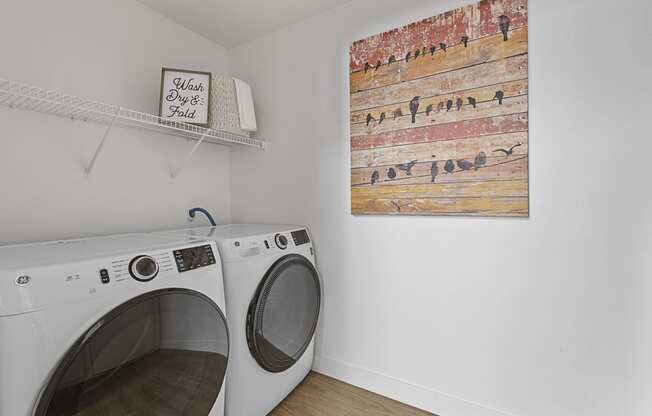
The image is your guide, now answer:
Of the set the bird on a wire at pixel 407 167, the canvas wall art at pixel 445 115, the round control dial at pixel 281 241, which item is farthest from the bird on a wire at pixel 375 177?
the round control dial at pixel 281 241

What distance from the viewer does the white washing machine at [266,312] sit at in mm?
1383

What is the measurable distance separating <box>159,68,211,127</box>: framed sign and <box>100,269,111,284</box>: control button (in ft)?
3.23

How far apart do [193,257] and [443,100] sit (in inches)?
50.6

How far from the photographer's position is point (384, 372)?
1.72 m

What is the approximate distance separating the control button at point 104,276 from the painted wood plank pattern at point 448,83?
4.47 feet

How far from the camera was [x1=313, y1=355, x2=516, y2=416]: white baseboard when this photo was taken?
1489 millimetres

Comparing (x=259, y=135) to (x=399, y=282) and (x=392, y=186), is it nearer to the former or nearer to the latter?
(x=392, y=186)

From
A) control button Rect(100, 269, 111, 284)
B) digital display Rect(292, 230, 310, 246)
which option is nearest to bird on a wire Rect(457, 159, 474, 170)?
digital display Rect(292, 230, 310, 246)

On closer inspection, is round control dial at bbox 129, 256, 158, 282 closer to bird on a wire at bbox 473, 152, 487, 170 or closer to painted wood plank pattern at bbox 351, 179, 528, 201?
painted wood plank pattern at bbox 351, 179, 528, 201

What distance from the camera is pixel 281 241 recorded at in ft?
5.43

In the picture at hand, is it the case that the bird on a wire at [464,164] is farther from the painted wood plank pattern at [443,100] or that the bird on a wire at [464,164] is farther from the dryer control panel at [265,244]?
the dryer control panel at [265,244]

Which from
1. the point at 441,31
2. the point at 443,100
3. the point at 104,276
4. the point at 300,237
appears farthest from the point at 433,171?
the point at 104,276

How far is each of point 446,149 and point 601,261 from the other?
2.40 ft

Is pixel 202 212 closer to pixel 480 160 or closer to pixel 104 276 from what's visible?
pixel 104 276
